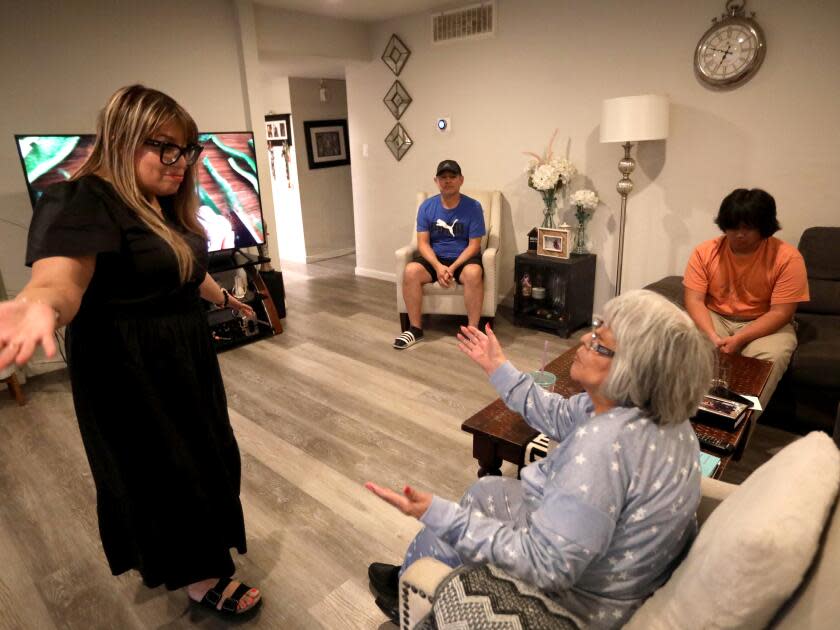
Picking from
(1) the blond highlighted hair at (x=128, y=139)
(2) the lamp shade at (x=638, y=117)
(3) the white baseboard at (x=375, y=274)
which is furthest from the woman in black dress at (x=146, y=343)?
(3) the white baseboard at (x=375, y=274)

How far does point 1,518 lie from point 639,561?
7.51ft

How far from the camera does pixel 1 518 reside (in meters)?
2.02

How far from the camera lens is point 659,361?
3.02 ft

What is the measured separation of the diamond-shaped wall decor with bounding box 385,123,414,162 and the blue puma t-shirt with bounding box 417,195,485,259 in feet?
3.83

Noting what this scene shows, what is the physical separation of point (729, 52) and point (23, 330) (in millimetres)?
3548

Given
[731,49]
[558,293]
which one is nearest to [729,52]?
[731,49]

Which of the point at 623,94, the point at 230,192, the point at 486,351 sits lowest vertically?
the point at 486,351

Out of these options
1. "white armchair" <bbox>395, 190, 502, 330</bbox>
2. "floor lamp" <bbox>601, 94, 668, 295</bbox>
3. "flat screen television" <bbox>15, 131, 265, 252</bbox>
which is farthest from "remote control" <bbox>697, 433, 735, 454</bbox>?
"flat screen television" <bbox>15, 131, 265, 252</bbox>

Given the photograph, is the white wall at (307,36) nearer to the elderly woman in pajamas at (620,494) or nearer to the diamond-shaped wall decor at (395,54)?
the diamond-shaped wall decor at (395,54)

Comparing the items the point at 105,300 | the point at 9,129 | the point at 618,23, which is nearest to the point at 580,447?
the point at 105,300

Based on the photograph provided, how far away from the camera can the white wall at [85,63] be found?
9.93 feet

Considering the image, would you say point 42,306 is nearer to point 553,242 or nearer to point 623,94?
point 553,242

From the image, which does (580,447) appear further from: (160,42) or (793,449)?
(160,42)

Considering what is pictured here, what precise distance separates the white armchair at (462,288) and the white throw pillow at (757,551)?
9.09ft
